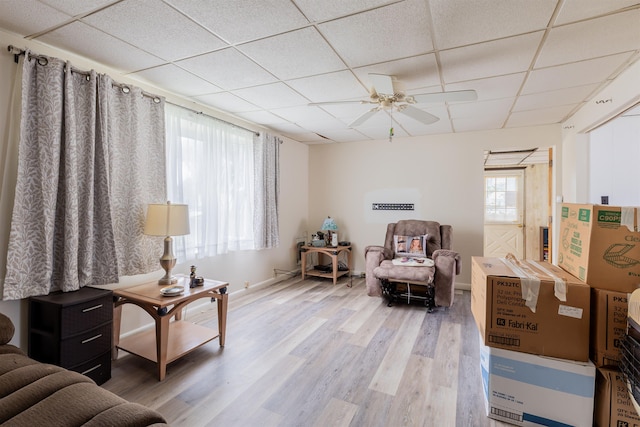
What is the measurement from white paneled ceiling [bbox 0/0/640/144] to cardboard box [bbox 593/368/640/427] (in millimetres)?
1961

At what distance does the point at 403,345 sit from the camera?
104 inches

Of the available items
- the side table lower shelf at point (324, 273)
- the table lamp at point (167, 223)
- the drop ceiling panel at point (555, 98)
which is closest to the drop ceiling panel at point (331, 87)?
the table lamp at point (167, 223)

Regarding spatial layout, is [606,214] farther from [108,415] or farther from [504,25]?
[108,415]

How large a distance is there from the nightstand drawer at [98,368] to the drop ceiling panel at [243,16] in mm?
2295

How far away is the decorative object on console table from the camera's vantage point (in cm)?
182

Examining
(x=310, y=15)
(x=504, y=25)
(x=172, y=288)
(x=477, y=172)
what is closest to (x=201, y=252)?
(x=172, y=288)

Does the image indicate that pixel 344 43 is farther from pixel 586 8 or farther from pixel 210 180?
pixel 210 180

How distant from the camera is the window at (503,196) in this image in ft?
21.0

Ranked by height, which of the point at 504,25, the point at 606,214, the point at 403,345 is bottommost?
the point at 403,345

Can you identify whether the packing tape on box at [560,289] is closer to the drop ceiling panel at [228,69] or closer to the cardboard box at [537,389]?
the cardboard box at [537,389]

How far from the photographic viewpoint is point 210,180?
3447mm

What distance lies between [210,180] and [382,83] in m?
2.22

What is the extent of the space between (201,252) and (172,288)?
105 centimetres

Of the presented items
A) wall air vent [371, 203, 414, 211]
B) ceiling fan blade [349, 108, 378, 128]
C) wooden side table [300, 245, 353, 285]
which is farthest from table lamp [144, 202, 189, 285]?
wall air vent [371, 203, 414, 211]
